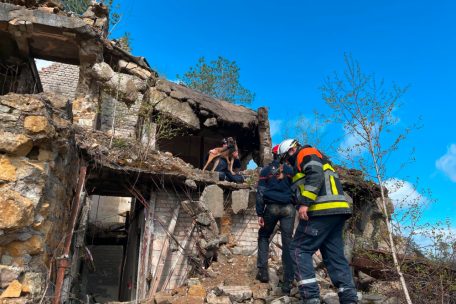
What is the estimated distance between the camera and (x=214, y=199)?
7.72 metres

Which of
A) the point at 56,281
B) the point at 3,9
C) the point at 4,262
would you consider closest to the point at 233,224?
the point at 56,281

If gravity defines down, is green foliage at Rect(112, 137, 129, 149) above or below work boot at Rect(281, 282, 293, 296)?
above

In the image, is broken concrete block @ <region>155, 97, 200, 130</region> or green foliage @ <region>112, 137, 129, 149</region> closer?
green foliage @ <region>112, 137, 129, 149</region>

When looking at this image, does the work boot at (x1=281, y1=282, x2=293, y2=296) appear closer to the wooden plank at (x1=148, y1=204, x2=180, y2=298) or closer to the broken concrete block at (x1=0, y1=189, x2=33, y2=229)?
the wooden plank at (x1=148, y1=204, x2=180, y2=298)

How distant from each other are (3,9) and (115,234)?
7.08 metres

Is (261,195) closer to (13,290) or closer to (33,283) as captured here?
(33,283)

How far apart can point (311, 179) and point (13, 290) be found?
11.4 feet

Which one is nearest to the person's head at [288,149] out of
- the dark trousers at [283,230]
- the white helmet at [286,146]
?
the white helmet at [286,146]

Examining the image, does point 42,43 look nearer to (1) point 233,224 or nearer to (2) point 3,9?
(2) point 3,9

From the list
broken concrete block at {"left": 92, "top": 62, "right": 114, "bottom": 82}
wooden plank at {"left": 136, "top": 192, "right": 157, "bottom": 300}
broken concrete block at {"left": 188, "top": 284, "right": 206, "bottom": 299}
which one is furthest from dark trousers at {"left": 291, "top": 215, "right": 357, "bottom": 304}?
broken concrete block at {"left": 92, "top": 62, "right": 114, "bottom": 82}

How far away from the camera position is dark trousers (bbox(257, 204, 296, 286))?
504 centimetres


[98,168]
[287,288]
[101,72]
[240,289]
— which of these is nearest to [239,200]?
[240,289]

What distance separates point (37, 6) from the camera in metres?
9.72

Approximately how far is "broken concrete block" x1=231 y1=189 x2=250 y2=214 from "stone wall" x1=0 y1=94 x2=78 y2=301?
3894 mm
